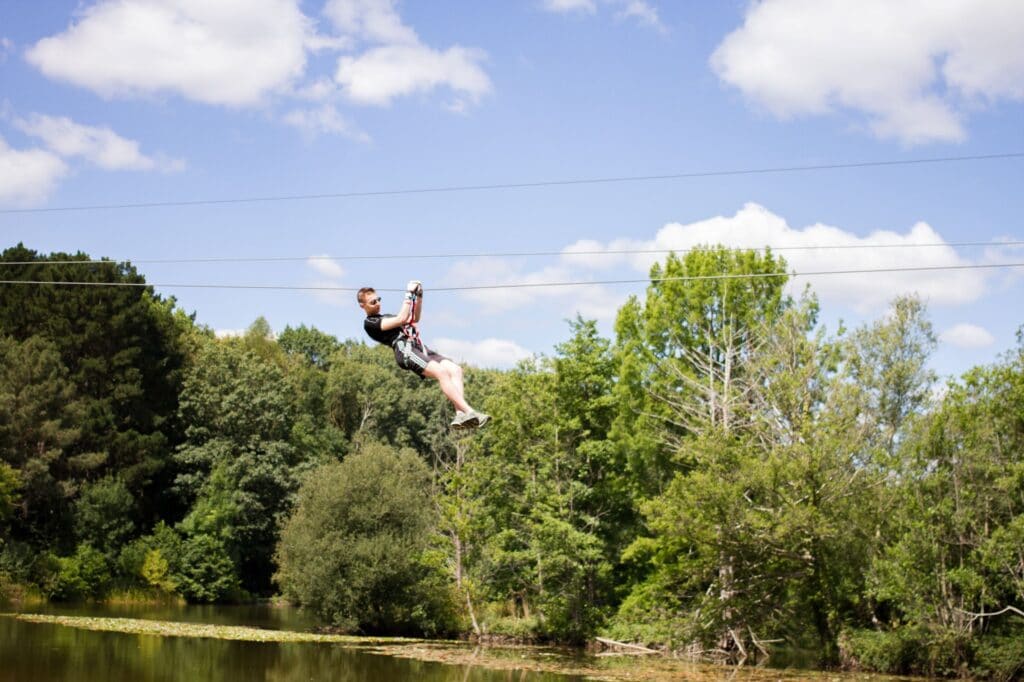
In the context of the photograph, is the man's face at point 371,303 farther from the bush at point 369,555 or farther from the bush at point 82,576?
the bush at point 82,576

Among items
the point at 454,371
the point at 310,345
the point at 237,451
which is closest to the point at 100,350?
the point at 237,451

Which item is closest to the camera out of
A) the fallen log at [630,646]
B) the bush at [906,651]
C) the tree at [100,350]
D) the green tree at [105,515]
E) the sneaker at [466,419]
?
the sneaker at [466,419]

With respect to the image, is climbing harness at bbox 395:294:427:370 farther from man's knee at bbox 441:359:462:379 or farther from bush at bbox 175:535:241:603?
bush at bbox 175:535:241:603

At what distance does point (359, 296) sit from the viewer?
1190 cm

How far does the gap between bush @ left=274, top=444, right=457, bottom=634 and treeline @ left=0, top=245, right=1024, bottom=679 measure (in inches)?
3.9

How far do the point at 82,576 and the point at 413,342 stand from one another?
3750 centimetres

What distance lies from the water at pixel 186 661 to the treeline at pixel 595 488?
651 cm

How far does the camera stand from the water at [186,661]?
2178 cm

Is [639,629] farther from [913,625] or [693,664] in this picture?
[913,625]

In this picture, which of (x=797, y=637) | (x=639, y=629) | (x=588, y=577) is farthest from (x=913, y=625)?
(x=588, y=577)

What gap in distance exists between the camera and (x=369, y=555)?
1382 inches

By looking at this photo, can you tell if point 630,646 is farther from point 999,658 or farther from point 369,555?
point 999,658

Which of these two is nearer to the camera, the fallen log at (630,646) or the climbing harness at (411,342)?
the climbing harness at (411,342)

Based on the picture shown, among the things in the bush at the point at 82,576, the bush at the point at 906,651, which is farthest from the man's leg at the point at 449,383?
the bush at the point at 82,576
